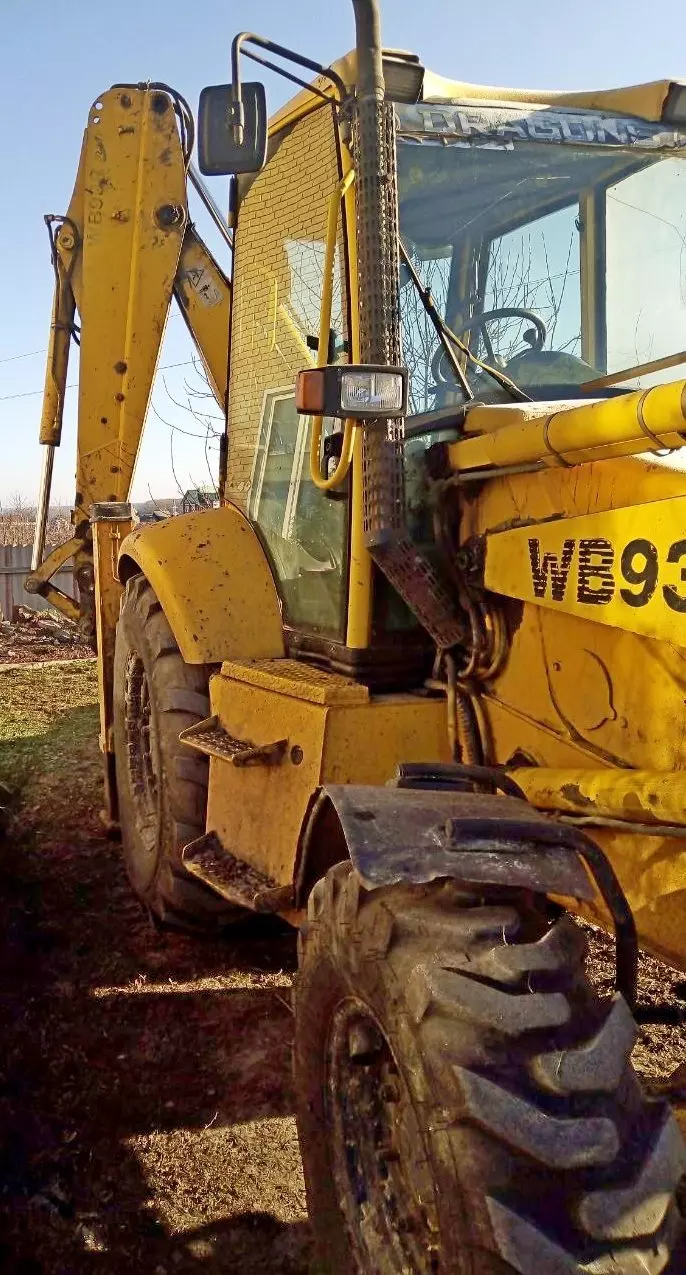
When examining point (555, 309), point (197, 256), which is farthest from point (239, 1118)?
point (197, 256)

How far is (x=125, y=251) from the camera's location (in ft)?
17.4

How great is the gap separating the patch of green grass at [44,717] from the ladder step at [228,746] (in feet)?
11.1

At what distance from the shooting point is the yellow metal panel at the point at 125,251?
204 inches

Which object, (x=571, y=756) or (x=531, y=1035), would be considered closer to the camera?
(x=531, y=1035)

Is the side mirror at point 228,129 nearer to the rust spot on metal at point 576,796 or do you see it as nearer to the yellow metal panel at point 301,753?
the yellow metal panel at point 301,753

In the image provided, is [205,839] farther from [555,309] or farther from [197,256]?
[197,256]

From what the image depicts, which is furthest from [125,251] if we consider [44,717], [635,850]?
[44,717]

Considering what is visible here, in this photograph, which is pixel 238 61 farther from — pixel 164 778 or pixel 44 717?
pixel 44 717

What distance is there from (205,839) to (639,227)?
2.46 m

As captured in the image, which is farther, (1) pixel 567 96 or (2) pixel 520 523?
(1) pixel 567 96

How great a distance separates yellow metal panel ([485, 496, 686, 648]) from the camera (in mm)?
2137

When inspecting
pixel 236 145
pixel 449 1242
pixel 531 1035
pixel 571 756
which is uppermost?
pixel 236 145

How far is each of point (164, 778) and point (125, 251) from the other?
9.13ft

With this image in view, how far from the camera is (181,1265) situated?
2.58 meters
